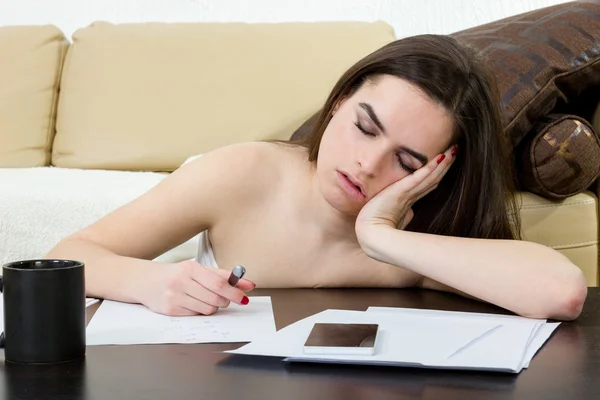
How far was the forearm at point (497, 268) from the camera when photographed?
1.10m

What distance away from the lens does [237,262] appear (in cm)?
140

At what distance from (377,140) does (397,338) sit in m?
0.44

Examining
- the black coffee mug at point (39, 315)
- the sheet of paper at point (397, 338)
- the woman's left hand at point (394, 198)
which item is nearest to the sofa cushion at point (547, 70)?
the woman's left hand at point (394, 198)

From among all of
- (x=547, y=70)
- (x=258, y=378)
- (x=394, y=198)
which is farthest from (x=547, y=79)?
(x=258, y=378)

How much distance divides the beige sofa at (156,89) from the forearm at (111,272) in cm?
105

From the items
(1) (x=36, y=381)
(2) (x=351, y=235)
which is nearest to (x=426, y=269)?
(2) (x=351, y=235)

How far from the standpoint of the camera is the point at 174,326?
967mm

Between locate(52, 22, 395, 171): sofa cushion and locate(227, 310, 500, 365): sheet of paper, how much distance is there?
1.50 meters

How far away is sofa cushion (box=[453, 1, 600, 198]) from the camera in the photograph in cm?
184

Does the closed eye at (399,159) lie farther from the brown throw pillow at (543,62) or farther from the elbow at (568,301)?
the brown throw pillow at (543,62)

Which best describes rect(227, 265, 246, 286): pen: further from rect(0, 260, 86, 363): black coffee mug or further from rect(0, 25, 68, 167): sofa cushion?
rect(0, 25, 68, 167): sofa cushion

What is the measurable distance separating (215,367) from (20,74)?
214 cm

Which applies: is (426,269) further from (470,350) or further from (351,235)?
(470,350)

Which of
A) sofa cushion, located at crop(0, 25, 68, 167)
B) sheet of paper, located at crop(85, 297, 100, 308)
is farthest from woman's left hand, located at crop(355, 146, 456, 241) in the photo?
sofa cushion, located at crop(0, 25, 68, 167)
